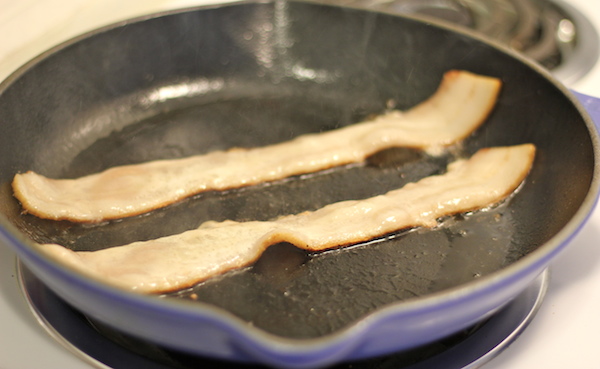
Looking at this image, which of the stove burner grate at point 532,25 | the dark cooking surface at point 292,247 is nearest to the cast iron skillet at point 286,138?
the dark cooking surface at point 292,247

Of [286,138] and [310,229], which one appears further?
[286,138]

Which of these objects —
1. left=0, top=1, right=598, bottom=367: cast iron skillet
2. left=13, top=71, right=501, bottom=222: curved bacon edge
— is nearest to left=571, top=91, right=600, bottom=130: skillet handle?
left=0, top=1, right=598, bottom=367: cast iron skillet

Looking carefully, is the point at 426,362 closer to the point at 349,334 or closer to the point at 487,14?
the point at 349,334

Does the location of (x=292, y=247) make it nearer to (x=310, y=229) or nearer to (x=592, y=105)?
(x=310, y=229)

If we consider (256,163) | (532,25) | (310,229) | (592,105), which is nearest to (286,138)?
(256,163)

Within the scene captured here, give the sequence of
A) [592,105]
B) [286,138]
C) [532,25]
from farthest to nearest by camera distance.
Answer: [532,25], [286,138], [592,105]

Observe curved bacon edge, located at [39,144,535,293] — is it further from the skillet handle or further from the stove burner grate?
the stove burner grate
